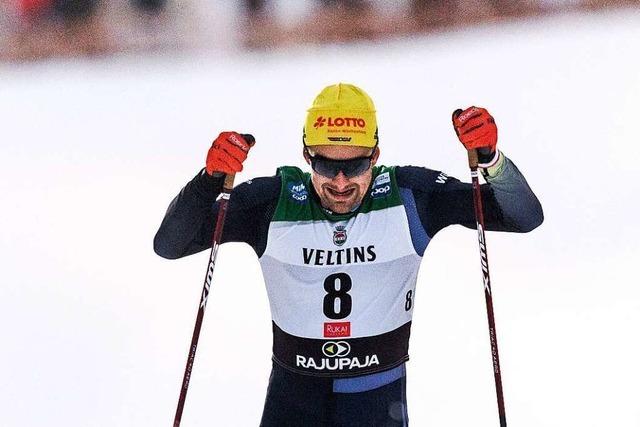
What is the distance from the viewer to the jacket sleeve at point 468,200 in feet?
11.8

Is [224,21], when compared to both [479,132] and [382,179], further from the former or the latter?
[479,132]

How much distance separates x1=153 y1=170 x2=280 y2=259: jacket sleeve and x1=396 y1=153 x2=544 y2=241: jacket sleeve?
1.59 ft

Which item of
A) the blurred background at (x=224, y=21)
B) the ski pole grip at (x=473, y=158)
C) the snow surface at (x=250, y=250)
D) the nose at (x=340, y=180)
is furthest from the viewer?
the blurred background at (x=224, y=21)

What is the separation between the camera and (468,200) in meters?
3.69

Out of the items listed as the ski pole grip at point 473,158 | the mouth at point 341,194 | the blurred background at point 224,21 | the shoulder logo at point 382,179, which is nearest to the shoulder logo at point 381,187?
the shoulder logo at point 382,179

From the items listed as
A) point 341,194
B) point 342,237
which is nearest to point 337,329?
point 342,237

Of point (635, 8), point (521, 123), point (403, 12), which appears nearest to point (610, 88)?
point (521, 123)

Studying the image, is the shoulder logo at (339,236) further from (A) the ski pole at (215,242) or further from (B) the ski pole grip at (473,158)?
(B) the ski pole grip at (473,158)

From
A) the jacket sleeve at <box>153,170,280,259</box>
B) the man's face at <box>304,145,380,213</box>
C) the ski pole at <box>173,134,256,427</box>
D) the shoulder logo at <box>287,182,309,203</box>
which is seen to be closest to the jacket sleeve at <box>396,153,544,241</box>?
the man's face at <box>304,145,380,213</box>

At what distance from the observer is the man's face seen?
353 cm

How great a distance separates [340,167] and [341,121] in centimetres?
16

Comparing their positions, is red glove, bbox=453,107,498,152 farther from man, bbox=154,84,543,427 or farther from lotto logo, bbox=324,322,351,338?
lotto logo, bbox=324,322,351,338

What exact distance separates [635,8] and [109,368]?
16.3 ft

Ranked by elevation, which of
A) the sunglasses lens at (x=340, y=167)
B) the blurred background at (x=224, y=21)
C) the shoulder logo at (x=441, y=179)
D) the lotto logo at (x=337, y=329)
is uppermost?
the blurred background at (x=224, y=21)
